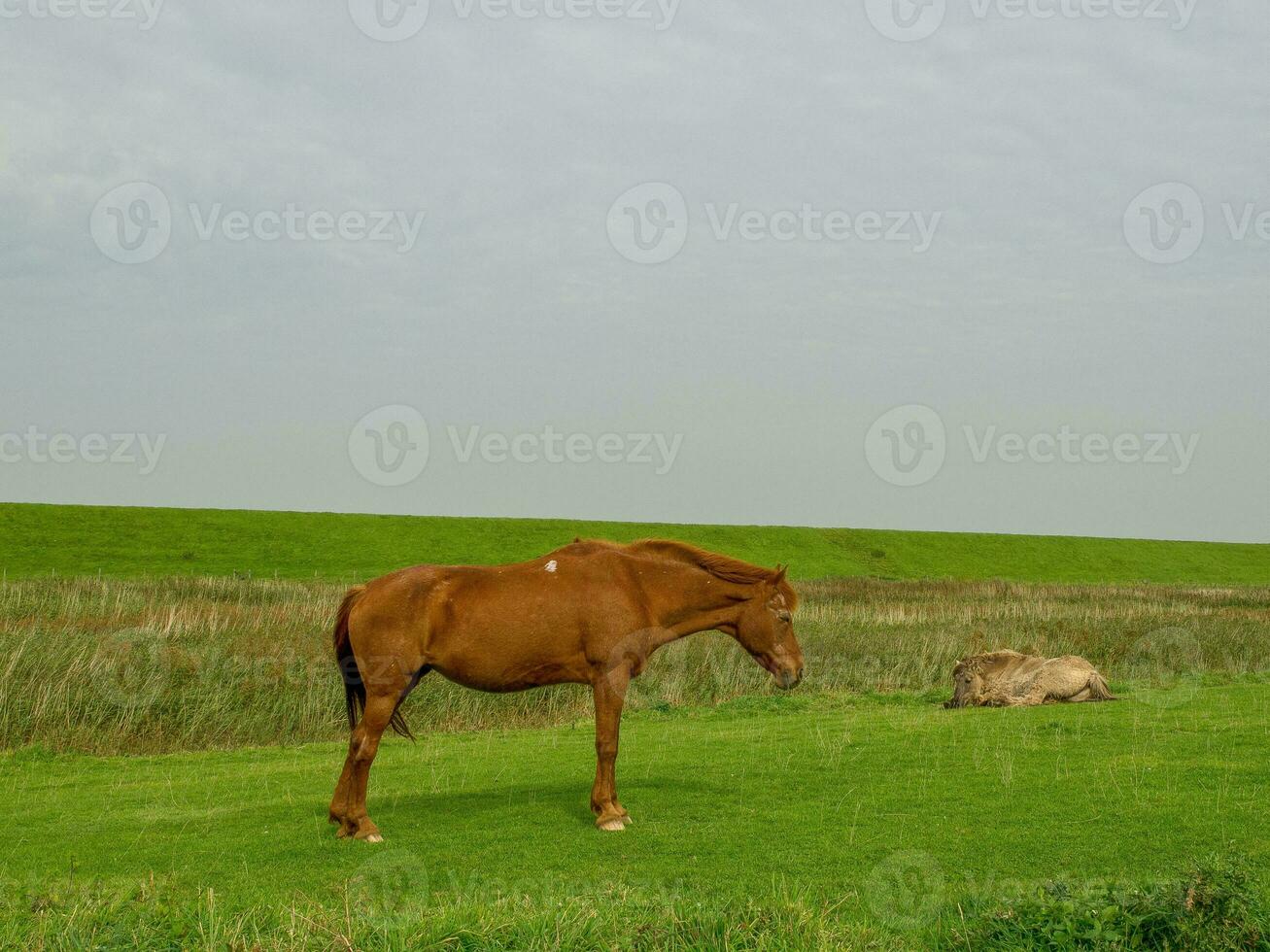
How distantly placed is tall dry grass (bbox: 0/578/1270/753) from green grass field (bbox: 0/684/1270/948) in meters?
3.33

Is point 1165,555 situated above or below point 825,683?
above

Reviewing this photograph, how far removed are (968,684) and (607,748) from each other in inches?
381

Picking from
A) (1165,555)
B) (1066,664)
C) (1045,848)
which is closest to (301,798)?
(1045,848)

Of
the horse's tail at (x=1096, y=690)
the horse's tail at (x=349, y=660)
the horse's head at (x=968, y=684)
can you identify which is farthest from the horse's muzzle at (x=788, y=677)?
the horse's tail at (x=1096, y=690)

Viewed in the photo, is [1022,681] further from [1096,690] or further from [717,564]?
[717,564]

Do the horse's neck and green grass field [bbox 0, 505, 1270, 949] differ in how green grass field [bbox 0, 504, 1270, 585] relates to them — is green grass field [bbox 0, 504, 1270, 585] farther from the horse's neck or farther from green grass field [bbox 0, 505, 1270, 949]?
the horse's neck

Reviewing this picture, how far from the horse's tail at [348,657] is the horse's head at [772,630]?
132 inches

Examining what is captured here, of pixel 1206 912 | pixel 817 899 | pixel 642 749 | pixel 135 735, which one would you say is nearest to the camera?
pixel 1206 912

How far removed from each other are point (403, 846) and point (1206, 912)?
17.5 ft

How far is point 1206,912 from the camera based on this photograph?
19.0 feet

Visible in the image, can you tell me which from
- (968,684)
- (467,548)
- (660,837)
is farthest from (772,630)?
(467,548)

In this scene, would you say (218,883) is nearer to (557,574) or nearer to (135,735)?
(557,574)

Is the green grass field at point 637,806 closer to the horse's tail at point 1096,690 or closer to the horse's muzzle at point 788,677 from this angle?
the horse's tail at point 1096,690

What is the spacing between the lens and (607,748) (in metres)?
9.07
